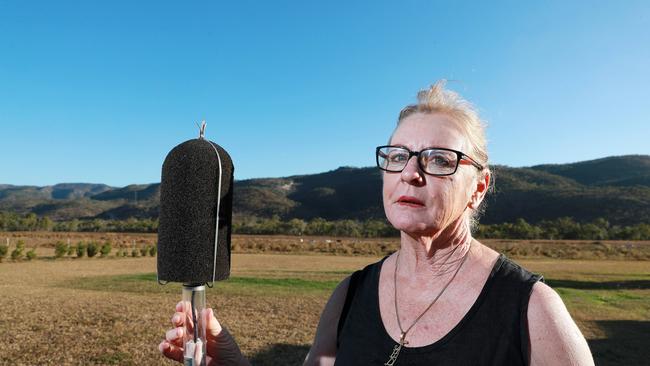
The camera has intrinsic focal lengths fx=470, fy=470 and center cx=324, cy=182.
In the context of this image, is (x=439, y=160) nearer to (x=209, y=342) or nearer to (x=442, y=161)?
(x=442, y=161)

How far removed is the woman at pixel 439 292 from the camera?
5.29 ft

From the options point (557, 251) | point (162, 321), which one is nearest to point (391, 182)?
point (162, 321)

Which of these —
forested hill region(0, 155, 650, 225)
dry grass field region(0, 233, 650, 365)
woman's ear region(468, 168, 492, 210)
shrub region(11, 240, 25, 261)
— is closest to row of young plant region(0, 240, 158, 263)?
shrub region(11, 240, 25, 261)

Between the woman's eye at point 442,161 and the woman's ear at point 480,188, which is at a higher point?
the woman's eye at point 442,161

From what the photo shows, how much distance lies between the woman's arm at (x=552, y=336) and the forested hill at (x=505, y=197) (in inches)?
2860

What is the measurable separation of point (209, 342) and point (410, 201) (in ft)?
3.15

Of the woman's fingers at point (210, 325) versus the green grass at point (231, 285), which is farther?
the green grass at point (231, 285)

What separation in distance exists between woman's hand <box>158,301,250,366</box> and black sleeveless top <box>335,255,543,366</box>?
1.51 feet

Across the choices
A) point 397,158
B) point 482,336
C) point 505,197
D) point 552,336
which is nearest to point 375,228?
point 505,197

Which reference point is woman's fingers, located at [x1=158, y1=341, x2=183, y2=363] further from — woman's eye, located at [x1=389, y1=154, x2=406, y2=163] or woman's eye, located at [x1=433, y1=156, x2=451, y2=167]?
woman's eye, located at [x1=433, y1=156, x2=451, y2=167]

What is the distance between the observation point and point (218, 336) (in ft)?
6.00

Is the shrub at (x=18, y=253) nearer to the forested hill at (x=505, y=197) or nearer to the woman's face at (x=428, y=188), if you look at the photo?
the woman's face at (x=428, y=188)

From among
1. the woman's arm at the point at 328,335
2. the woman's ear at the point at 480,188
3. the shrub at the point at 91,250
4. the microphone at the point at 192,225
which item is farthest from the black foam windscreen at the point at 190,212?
the shrub at the point at 91,250

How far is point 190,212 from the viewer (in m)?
1.66
